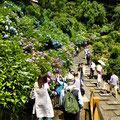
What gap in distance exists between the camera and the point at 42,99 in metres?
2.94

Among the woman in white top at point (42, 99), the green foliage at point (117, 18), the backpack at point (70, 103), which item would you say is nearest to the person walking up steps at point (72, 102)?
the backpack at point (70, 103)

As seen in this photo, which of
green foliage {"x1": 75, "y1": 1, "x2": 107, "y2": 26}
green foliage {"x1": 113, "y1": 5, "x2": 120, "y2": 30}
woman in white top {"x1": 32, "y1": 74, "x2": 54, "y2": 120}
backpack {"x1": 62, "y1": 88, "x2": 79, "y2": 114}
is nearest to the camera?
backpack {"x1": 62, "y1": 88, "x2": 79, "y2": 114}

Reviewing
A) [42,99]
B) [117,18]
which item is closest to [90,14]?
[117,18]

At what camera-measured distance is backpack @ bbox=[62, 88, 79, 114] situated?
2.74 metres

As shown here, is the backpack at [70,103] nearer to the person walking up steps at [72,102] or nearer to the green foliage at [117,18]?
the person walking up steps at [72,102]

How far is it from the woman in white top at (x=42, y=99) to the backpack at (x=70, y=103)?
14.1 inches

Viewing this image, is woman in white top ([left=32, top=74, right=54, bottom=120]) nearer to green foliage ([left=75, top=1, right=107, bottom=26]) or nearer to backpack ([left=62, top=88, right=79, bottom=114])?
backpack ([left=62, top=88, right=79, bottom=114])

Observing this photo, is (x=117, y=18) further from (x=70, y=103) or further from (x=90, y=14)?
(x=70, y=103)

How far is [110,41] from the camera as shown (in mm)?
19891

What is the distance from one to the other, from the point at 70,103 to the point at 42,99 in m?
0.58

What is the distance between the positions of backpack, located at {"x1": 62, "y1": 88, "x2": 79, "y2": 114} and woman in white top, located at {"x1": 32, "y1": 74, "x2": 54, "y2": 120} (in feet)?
1.18

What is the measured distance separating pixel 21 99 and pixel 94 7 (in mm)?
23234

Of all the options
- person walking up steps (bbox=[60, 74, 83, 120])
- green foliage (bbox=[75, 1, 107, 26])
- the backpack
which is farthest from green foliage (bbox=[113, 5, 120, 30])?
the backpack

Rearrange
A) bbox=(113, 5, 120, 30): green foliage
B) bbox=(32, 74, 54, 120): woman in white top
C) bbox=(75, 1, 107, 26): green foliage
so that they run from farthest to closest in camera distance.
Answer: bbox=(113, 5, 120, 30): green foliage
bbox=(75, 1, 107, 26): green foliage
bbox=(32, 74, 54, 120): woman in white top
